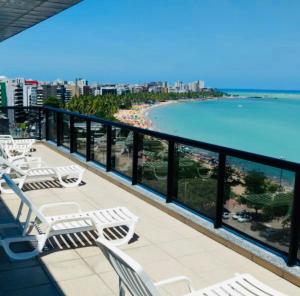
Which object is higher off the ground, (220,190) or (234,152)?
(234,152)

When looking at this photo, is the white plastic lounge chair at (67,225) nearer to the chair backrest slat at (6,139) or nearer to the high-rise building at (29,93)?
the chair backrest slat at (6,139)

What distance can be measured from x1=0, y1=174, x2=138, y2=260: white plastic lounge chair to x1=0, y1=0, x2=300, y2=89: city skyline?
9691 cm

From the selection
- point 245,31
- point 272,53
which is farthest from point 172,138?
point 272,53

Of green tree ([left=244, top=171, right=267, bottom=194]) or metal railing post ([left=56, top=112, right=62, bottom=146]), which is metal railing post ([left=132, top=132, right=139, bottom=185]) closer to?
green tree ([left=244, top=171, right=267, bottom=194])

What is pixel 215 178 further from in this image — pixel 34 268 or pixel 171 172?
pixel 34 268

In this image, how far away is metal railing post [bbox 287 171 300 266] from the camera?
11.5 ft

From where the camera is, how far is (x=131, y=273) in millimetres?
2084

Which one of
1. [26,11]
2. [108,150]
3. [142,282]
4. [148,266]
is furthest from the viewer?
[26,11]

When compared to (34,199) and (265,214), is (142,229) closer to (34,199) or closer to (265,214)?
(265,214)

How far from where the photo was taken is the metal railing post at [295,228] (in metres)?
3.51

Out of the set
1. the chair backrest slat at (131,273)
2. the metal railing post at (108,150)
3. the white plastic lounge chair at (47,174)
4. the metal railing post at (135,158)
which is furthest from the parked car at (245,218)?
the metal railing post at (108,150)

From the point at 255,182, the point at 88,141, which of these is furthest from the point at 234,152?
the point at 88,141

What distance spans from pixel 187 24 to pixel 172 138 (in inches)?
5702

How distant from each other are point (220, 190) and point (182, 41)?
164589 mm
